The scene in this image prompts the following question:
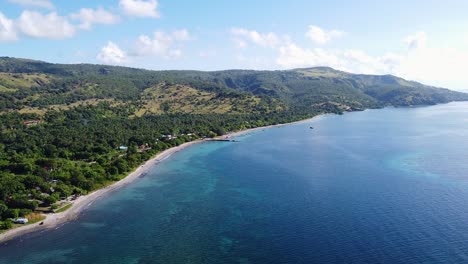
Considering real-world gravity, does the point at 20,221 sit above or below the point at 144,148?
below

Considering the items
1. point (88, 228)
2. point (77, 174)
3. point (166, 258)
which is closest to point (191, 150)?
point (77, 174)

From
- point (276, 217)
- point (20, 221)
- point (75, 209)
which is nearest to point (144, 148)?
point (75, 209)

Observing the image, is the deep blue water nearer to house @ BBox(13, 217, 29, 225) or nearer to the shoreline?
the shoreline

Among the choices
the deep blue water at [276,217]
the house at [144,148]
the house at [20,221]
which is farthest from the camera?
the house at [144,148]

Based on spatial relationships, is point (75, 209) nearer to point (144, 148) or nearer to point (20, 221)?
point (20, 221)

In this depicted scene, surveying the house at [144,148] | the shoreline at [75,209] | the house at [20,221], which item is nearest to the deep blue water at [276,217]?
the shoreline at [75,209]

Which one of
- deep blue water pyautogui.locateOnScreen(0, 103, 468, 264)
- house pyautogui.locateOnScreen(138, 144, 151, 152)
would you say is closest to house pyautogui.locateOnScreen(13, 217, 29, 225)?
deep blue water pyautogui.locateOnScreen(0, 103, 468, 264)

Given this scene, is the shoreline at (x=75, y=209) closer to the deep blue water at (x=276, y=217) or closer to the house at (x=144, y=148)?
the deep blue water at (x=276, y=217)

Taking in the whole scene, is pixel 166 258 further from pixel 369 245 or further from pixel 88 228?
pixel 369 245
